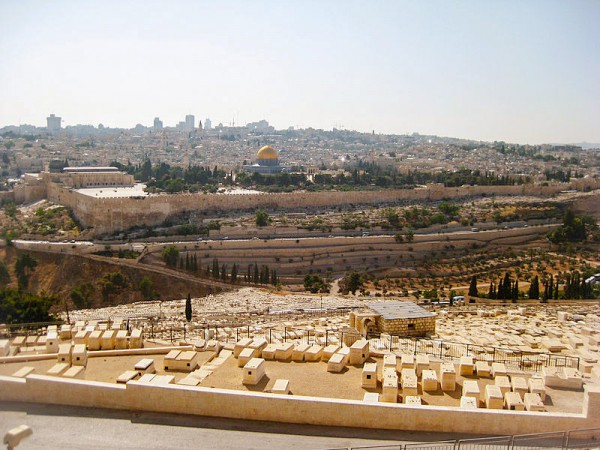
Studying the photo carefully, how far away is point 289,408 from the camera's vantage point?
19.8 ft

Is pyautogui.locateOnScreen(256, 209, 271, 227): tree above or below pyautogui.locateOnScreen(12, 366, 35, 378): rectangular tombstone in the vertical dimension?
below

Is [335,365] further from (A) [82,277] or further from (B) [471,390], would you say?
(A) [82,277]

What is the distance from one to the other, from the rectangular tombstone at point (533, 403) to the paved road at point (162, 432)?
1.08 m

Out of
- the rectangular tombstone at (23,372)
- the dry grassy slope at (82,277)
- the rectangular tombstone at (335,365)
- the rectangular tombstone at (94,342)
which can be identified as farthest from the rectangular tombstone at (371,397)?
the dry grassy slope at (82,277)

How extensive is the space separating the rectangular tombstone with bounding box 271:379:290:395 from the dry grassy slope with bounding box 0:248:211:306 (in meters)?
14.0

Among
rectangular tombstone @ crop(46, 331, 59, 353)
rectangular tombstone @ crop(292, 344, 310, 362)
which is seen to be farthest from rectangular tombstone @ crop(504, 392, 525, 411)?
rectangular tombstone @ crop(46, 331, 59, 353)

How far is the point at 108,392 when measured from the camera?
6.25m

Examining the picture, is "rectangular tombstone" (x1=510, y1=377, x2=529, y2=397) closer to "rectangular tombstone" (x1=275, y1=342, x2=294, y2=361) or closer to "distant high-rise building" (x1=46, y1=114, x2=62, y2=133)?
"rectangular tombstone" (x1=275, y1=342, x2=294, y2=361)

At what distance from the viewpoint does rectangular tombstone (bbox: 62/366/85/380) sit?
701 cm

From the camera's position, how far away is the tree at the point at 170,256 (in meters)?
22.5

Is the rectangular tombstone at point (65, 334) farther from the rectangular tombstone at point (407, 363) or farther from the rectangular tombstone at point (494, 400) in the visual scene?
the rectangular tombstone at point (494, 400)

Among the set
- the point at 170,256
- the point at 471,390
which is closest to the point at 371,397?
the point at 471,390

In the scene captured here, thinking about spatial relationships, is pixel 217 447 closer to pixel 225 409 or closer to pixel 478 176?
pixel 225 409

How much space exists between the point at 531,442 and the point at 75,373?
4.69 meters
